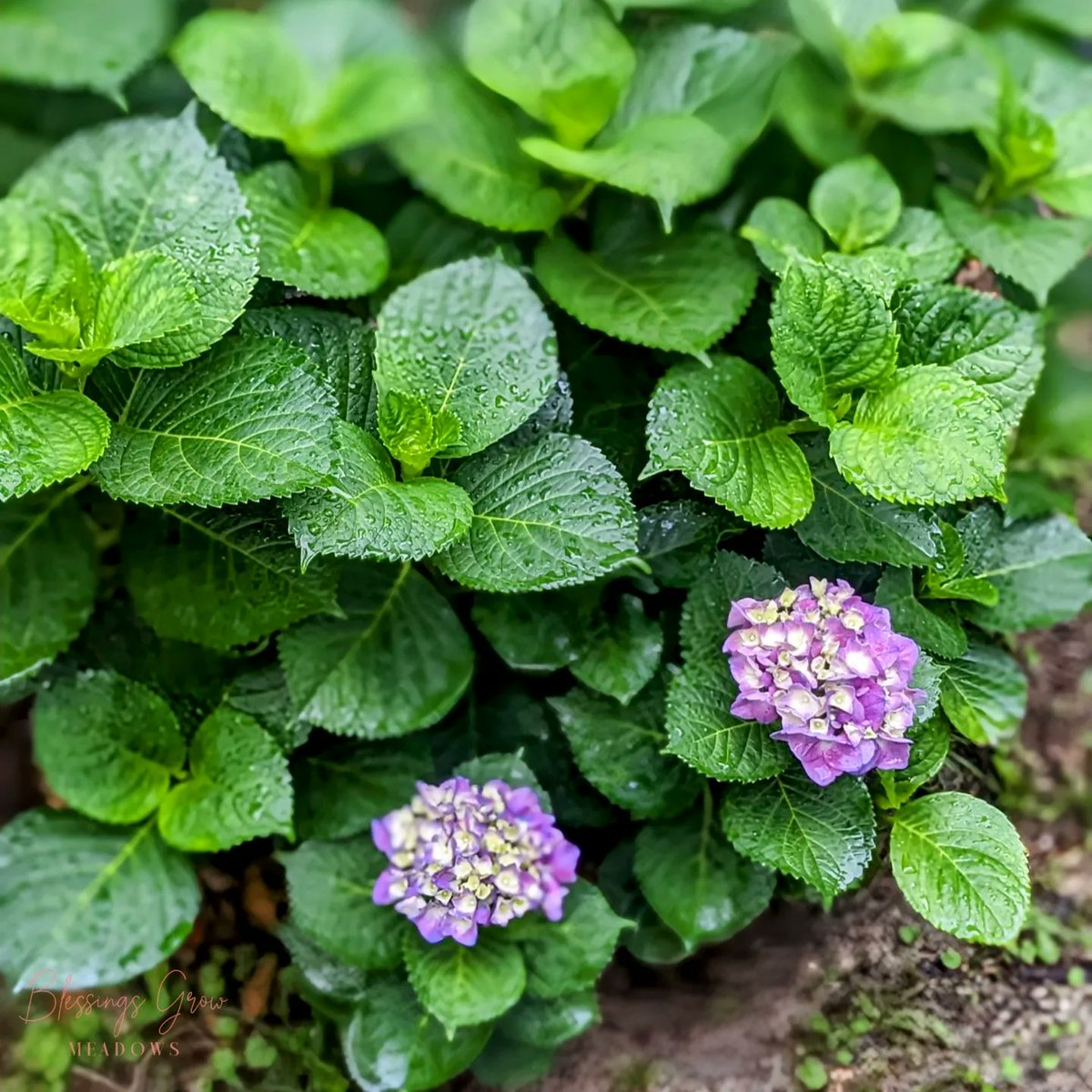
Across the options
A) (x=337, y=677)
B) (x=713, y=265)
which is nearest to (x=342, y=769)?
(x=337, y=677)

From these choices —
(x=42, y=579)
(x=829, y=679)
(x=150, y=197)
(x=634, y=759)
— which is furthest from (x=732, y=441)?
(x=42, y=579)

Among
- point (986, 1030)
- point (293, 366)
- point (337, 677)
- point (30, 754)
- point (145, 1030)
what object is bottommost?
point (986, 1030)

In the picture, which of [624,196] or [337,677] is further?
[624,196]

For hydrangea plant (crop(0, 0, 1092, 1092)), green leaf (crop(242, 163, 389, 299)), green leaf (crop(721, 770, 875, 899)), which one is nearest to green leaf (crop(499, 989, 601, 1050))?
hydrangea plant (crop(0, 0, 1092, 1092))

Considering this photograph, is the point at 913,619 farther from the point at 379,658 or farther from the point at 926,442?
the point at 379,658

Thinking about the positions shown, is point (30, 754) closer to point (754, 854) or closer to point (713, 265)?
point (754, 854)

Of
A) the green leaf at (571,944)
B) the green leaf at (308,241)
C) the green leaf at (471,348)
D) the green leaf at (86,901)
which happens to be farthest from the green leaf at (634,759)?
the green leaf at (308,241)
